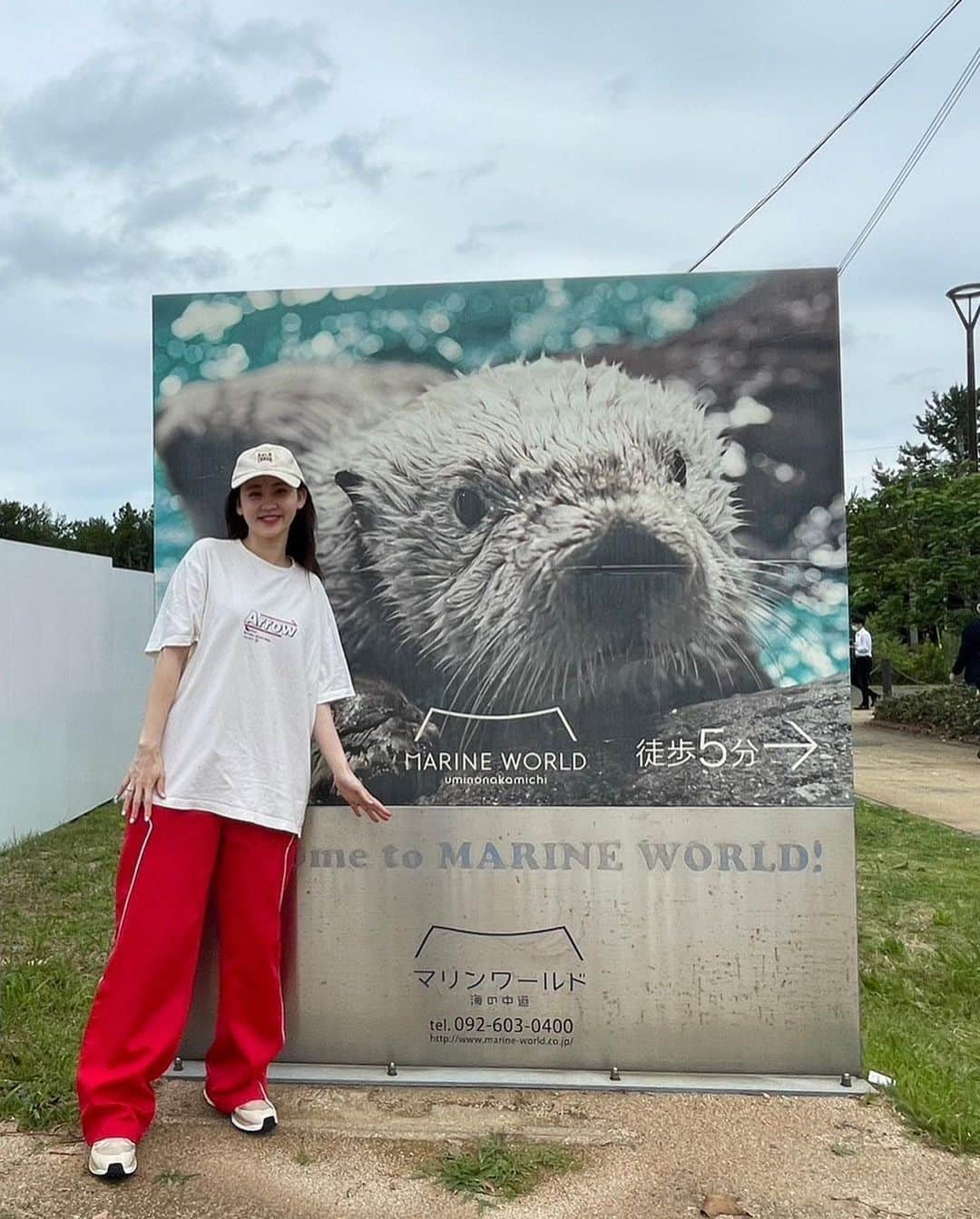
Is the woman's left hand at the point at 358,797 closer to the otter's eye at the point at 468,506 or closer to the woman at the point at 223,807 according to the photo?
the woman at the point at 223,807

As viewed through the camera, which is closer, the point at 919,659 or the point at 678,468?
the point at 678,468

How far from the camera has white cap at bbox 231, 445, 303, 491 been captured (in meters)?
3.35

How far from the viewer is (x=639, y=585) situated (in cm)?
359

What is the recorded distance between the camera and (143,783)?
3123mm

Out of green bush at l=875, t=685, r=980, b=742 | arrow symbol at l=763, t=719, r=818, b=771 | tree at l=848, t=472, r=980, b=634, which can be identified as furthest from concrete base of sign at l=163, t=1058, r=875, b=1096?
tree at l=848, t=472, r=980, b=634

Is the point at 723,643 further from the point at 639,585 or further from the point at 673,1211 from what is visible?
the point at 673,1211

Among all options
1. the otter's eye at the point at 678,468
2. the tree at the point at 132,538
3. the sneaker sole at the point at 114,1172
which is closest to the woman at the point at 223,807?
the sneaker sole at the point at 114,1172

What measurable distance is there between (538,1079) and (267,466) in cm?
200

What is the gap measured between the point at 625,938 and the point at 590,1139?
0.59 m

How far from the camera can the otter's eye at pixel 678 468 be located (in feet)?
11.7

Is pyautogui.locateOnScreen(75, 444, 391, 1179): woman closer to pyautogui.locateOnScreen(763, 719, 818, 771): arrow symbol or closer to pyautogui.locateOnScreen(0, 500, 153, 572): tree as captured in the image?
pyautogui.locateOnScreen(763, 719, 818, 771): arrow symbol

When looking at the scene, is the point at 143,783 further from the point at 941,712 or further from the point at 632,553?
the point at 941,712

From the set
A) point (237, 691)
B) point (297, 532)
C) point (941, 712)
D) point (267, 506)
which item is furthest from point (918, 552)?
point (237, 691)

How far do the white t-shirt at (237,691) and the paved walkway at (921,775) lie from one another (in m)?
6.24
